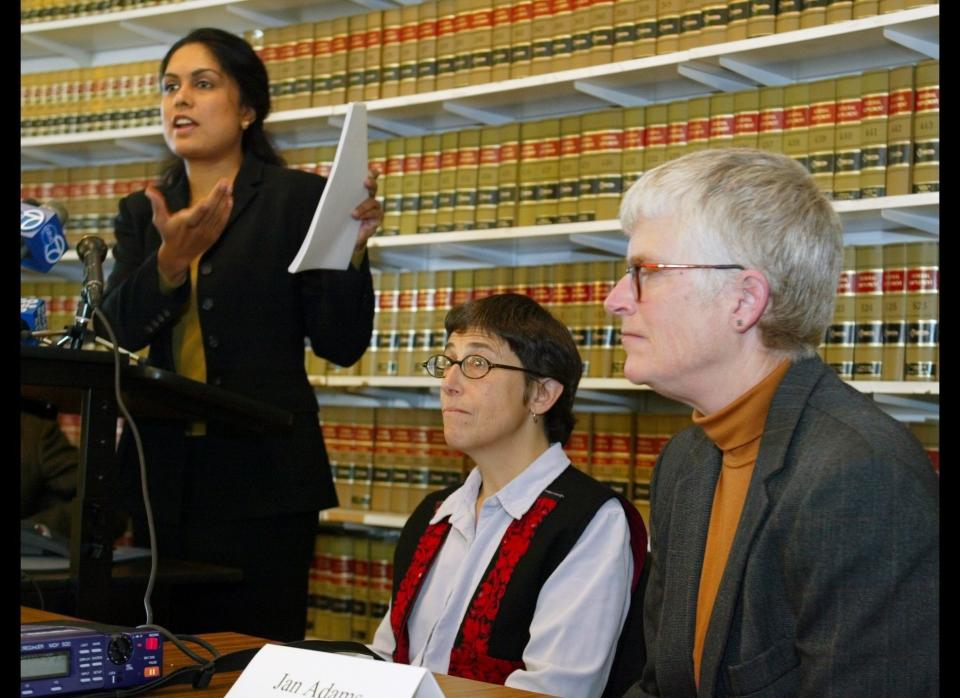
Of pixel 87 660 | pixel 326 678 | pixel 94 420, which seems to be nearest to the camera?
pixel 326 678

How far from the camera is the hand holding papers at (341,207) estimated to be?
7.18ft

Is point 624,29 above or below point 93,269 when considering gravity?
above

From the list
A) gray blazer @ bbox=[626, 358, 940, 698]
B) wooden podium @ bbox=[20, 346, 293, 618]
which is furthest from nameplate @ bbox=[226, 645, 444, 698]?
wooden podium @ bbox=[20, 346, 293, 618]

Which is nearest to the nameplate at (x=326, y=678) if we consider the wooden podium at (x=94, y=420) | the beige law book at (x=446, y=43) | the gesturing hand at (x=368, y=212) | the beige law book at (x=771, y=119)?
the wooden podium at (x=94, y=420)

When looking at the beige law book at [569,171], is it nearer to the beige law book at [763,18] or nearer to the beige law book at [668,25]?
the beige law book at [668,25]

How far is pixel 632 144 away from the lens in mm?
3373

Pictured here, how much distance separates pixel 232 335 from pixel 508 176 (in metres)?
1.40

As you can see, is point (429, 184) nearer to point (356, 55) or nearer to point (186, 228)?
point (356, 55)

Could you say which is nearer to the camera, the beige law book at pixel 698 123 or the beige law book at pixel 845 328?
the beige law book at pixel 845 328

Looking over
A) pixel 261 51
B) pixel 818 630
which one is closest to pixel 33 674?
pixel 818 630

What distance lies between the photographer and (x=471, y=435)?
2.13 m

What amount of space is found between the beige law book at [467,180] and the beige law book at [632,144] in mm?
479

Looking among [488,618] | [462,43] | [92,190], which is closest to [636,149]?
[462,43]

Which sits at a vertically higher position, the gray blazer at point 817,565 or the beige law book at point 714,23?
the beige law book at point 714,23
